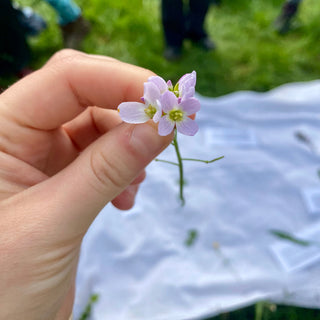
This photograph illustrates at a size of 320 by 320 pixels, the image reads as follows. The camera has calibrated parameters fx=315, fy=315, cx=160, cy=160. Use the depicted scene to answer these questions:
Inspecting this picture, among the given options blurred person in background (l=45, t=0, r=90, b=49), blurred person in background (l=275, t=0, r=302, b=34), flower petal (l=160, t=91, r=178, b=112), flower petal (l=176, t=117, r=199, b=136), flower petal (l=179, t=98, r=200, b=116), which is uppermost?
flower petal (l=160, t=91, r=178, b=112)

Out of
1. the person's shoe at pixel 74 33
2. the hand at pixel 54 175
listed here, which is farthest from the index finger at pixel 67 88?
the person's shoe at pixel 74 33

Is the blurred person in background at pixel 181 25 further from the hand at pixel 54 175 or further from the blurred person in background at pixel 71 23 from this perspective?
A: the hand at pixel 54 175

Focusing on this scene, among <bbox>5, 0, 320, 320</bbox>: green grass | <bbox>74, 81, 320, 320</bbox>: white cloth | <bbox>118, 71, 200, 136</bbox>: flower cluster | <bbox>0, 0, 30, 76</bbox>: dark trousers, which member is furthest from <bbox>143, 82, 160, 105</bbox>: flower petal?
<bbox>0, 0, 30, 76</bbox>: dark trousers

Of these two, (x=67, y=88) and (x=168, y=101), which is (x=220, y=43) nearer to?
(x=67, y=88)

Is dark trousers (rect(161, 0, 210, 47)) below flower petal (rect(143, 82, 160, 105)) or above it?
below

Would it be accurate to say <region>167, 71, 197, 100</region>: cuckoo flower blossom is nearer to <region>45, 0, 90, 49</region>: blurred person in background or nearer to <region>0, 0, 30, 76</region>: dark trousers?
<region>0, 0, 30, 76</region>: dark trousers

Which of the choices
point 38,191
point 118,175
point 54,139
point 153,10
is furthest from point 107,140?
point 153,10
